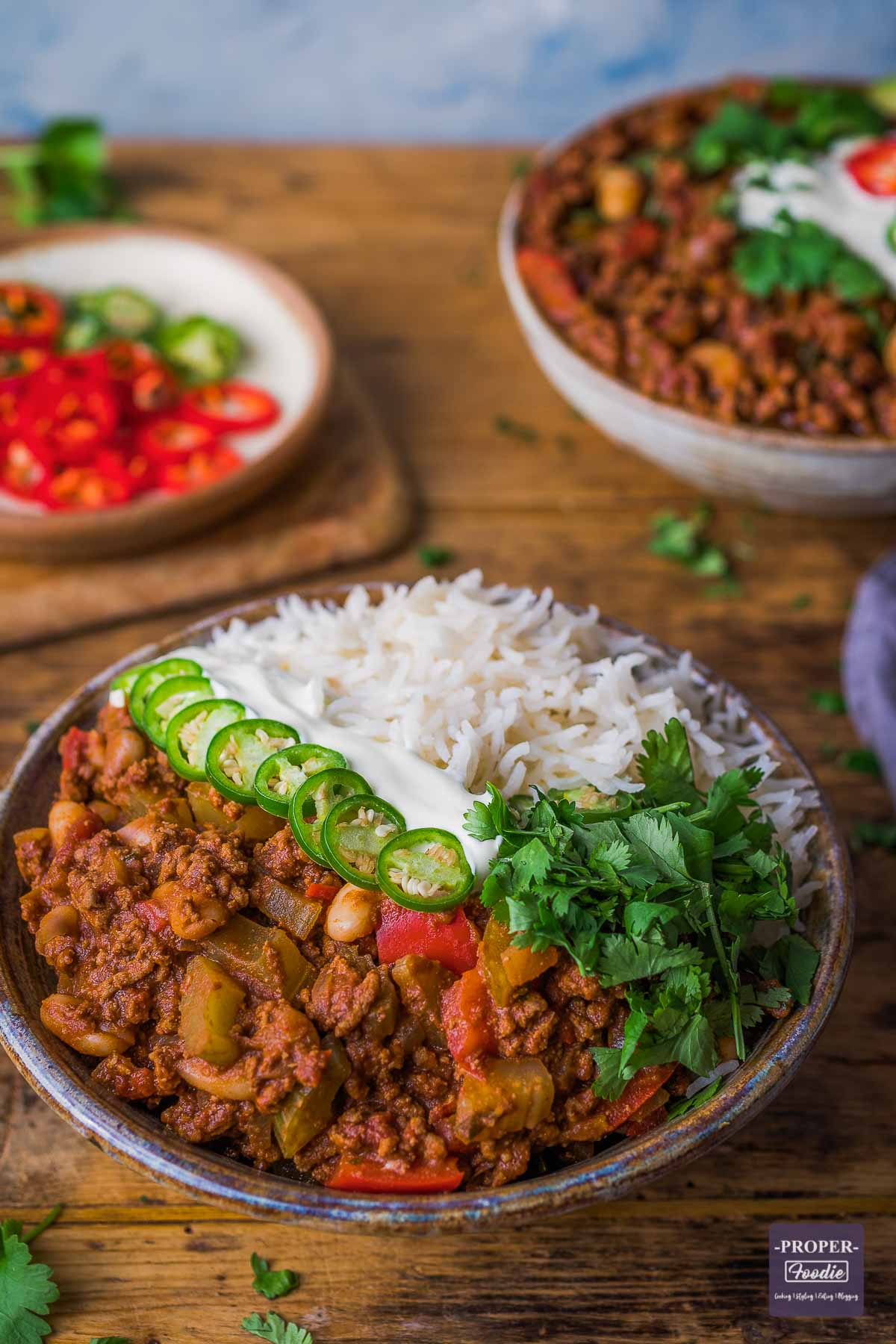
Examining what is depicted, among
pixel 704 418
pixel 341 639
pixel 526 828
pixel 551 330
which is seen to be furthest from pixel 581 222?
pixel 526 828

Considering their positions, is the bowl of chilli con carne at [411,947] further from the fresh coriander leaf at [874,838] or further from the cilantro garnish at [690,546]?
the cilantro garnish at [690,546]

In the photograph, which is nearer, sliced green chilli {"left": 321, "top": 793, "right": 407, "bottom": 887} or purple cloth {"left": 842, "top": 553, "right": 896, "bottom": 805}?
sliced green chilli {"left": 321, "top": 793, "right": 407, "bottom": 887}

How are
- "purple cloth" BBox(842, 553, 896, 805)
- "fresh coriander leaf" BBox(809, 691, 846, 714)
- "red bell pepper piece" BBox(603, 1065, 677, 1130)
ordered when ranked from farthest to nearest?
"fresh coriander leaf" BBox(809, 691, 846, 714) → "purple cloth" BBox(842, 553, 896, 805) → "red bell pepper piece" BBox(603, 1065, 677, 1130)

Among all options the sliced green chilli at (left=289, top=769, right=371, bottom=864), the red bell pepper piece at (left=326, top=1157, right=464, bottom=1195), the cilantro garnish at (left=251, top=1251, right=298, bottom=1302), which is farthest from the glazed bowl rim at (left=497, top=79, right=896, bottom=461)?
the cilantro garnish at (left=251, top=1251, right=298, bottom=1302)

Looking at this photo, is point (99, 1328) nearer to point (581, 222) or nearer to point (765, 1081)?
point (765, 1081)

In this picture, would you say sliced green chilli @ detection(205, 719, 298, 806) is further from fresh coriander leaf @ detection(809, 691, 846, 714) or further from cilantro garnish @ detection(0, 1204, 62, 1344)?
fresh coriander leaf @ detection(809, 691, 846, 714)

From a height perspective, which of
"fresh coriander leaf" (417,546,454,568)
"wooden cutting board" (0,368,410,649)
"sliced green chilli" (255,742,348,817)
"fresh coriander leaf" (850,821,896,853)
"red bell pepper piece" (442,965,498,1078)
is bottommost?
"fresh coriander leaf" (850,821,896,853)

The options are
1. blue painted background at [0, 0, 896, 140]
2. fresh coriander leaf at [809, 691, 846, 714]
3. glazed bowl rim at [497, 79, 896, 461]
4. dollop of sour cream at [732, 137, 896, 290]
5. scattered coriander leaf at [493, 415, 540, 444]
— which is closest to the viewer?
glazed bowl rim at [497, 79, 896, 461]

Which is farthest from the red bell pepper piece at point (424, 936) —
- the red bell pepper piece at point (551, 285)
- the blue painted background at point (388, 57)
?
the blue painted background at point (388, 57)
